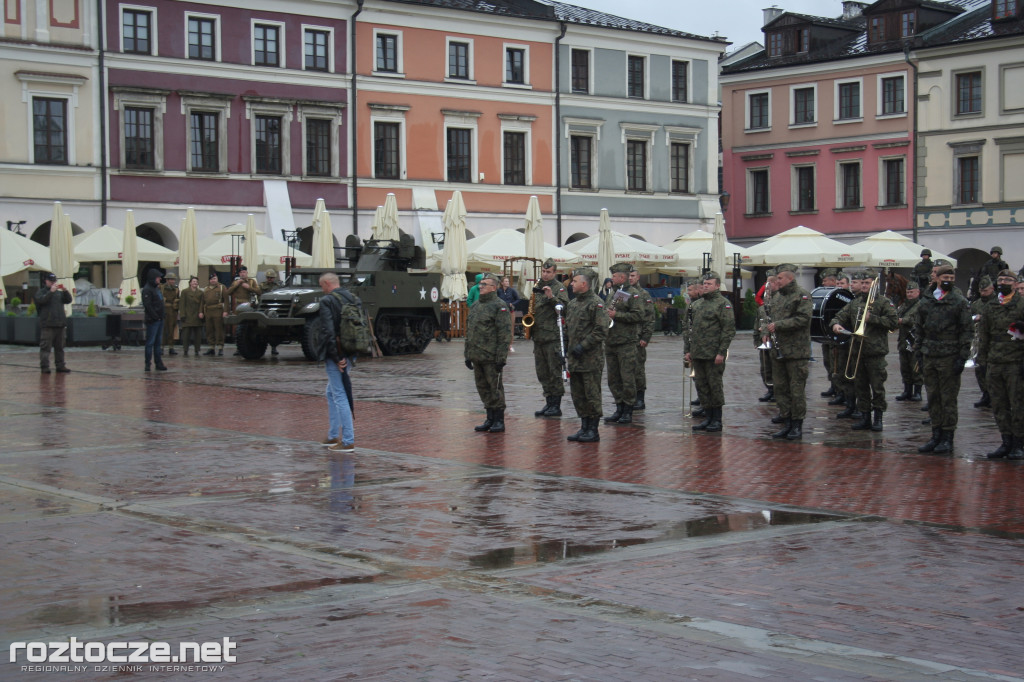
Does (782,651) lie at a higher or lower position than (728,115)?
lower

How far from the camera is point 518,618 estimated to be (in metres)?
6.11

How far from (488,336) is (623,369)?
6.07 feet

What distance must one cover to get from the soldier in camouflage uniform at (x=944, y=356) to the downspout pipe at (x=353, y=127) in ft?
104

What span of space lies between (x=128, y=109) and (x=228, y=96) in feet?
10.2

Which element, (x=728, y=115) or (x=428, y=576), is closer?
(x=428, y=576)

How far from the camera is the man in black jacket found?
854 inches

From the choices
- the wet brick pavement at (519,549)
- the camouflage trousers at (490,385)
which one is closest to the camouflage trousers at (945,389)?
A: the wet brick pavement at (519,549)

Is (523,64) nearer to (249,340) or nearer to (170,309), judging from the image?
(170,309)

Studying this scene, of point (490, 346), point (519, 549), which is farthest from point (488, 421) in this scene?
point (519, 549)

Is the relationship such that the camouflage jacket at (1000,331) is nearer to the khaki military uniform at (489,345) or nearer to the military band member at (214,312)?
the khaki military uniform at (489,345)

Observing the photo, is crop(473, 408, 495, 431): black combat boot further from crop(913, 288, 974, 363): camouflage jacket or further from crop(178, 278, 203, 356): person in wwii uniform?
crop(178, 278, 203, 356): person in wwii uniform

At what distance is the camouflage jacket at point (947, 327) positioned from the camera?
39.3 feet

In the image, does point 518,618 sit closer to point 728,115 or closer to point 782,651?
point 782,651

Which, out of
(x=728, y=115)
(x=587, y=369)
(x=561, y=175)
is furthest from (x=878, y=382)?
(x=728, y=115)
